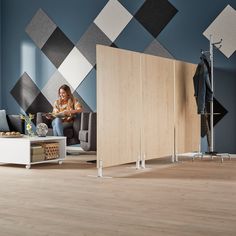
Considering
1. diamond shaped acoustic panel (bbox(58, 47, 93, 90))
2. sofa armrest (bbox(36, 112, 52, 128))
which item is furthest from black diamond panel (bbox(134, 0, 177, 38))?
sofa armrest (bbox(36, 112, 52, 128))

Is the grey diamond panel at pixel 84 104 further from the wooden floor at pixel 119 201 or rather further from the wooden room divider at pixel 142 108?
the wooden floor at pixel 119 201

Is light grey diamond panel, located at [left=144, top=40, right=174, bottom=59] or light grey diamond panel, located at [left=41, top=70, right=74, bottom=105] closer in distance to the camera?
light grey diamond panel, located at [left=144, top=40, right=174, bottom=59]

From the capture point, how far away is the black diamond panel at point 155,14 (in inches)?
279

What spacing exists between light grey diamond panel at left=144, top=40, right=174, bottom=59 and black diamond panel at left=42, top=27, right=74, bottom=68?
1510mm

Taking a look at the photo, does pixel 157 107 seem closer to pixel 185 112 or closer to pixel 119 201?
pixel 185 112

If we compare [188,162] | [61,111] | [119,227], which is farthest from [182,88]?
[119,227]

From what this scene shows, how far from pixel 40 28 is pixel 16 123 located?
1914 millimetres

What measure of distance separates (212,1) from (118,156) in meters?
3.05

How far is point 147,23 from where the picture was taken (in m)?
7.29

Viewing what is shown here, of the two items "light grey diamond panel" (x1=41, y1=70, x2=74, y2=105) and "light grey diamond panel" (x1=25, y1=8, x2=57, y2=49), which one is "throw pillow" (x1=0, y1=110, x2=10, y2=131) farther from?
"light grey diamond panel" (x1=25, y1=8, x2=57, y2=49)

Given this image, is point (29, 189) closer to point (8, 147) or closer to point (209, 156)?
point (8, 147)

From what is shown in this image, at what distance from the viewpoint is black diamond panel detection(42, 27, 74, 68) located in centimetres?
809

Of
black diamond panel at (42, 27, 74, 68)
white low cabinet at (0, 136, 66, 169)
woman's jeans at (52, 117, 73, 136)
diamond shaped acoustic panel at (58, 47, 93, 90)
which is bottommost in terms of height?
white low cabinet at (0, 136, 66, 169)

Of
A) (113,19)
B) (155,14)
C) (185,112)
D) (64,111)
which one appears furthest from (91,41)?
(185,112)
